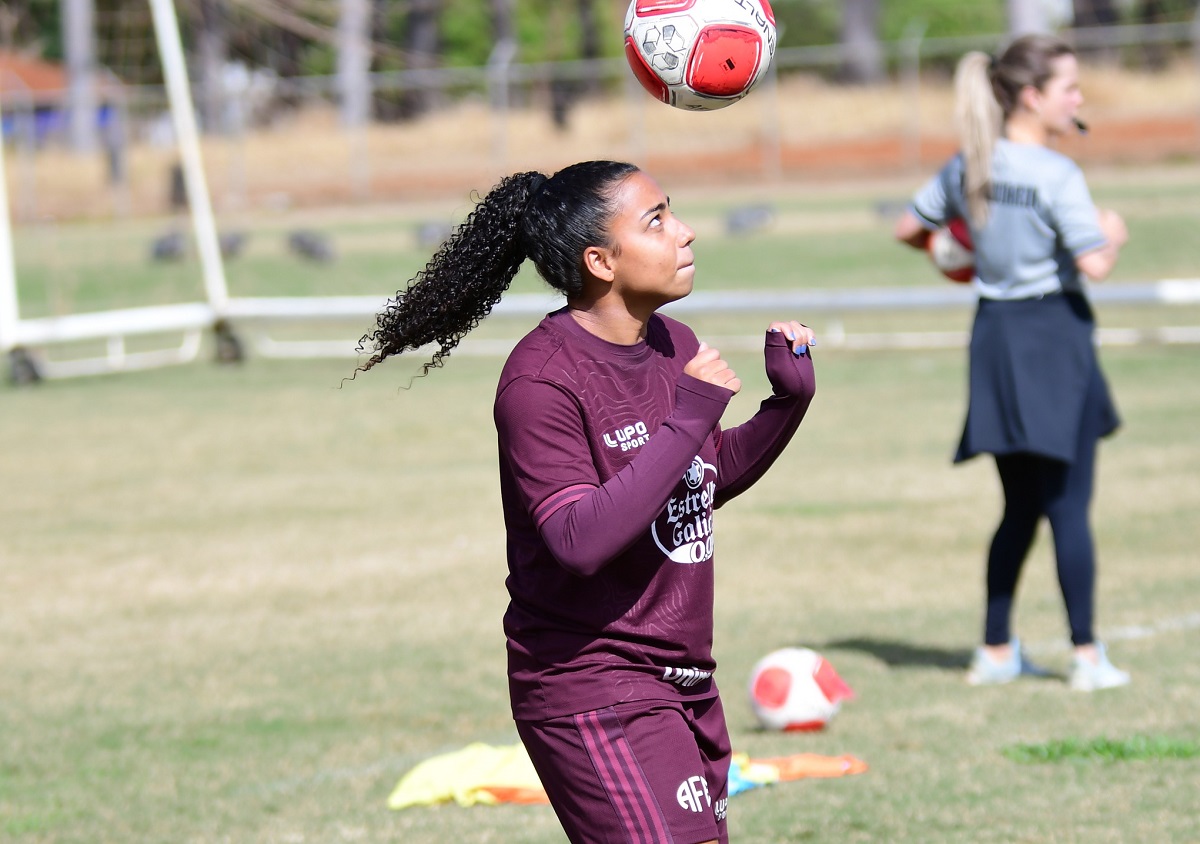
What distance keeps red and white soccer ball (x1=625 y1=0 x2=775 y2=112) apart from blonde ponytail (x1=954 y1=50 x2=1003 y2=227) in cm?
166

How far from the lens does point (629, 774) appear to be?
10.2 ft

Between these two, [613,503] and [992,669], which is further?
[992,669]

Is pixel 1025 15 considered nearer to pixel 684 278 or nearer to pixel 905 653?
pixel 905 653

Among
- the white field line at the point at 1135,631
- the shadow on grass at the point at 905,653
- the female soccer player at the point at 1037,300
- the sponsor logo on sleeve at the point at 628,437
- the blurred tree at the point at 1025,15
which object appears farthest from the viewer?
the blurred tree at the point at 1025,15

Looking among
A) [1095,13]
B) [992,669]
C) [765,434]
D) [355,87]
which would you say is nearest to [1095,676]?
[992,669]

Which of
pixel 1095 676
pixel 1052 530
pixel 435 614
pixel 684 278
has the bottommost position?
pixel 435 614

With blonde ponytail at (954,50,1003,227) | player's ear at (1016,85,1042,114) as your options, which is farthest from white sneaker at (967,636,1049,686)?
player's ear at (1016,85,1042,114)

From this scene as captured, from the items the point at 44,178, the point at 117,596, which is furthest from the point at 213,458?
the point at 44,178

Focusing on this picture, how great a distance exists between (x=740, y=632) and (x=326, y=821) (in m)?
2.41

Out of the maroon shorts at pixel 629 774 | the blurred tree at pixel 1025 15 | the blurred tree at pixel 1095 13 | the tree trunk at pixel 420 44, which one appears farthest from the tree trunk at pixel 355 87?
the maroon shorts at pixel 629 774

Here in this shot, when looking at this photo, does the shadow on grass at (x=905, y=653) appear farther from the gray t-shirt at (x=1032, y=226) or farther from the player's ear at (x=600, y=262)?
the player's ear at (x=600, y=262)

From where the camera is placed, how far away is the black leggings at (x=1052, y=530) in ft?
18.8

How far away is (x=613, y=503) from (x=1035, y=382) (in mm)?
3076

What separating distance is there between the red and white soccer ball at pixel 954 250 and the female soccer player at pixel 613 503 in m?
2.70
